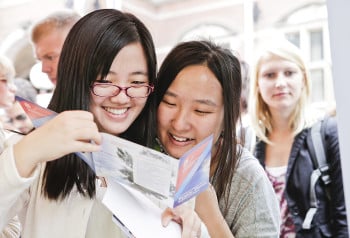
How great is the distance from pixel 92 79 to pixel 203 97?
21cm

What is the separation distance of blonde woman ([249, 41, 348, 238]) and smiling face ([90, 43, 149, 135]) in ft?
1.78

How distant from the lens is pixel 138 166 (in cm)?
54

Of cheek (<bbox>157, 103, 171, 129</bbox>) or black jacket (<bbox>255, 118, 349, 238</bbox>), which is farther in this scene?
black jacket (<bbox>255, 118, 349, 238</bbox>)

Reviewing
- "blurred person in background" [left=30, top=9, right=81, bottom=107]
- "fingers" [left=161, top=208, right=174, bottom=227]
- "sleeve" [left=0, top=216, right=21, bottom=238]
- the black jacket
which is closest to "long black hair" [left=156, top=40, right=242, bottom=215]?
"fingers" [left=161, top=208, right=174, bottom=227]

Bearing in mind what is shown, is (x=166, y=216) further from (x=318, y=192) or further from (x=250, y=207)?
(x=318, y=192)

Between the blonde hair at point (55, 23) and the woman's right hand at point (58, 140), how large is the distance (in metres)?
0.78

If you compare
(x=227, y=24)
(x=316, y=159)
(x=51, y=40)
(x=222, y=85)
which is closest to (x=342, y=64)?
(x=222, y=85)

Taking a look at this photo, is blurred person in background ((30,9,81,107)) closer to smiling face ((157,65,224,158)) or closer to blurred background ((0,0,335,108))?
blurred background ((0,0,335,108))

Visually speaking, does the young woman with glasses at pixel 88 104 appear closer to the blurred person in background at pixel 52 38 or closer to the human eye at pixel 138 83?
the human eye at pixel 138 83

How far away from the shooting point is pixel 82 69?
0.69 meters

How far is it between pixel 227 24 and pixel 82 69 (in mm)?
1172

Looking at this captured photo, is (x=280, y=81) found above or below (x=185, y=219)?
above

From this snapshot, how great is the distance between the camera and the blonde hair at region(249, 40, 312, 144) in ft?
3.97

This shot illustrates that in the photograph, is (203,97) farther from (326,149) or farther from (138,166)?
(326,149)
